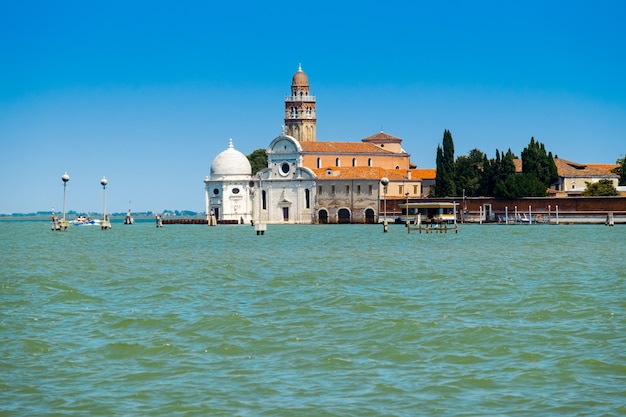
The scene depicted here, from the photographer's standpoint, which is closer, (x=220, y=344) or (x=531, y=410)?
(x=531, y=410)

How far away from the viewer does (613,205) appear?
213 ft

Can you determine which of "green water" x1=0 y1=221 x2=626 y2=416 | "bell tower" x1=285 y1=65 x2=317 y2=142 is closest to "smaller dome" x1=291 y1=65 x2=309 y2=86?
"bell tower" x1=285 y1=65 x2=317 y2=142

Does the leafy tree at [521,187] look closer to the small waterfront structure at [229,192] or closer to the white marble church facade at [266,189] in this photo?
the white marble church facade at [266,189]

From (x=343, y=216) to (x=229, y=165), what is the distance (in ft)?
35.1

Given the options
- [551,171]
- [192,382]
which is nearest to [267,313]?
[192,382]

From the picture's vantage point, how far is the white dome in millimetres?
77688

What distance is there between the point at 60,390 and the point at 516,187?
59.5m

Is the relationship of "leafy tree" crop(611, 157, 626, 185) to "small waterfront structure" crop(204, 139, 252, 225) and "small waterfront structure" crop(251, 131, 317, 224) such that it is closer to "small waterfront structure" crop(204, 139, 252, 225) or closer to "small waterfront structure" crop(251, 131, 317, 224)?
"small waterfront structure" crop(251, 131, 317, 224)

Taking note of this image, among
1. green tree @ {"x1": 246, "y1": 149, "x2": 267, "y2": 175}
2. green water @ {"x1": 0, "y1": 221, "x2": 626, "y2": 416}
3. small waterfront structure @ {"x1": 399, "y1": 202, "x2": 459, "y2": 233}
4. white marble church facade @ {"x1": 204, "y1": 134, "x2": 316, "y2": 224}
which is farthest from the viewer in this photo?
green tree @ {"x1": 246, "y1": 149, "x2": 267, "y2": 175}

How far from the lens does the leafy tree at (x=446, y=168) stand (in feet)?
227

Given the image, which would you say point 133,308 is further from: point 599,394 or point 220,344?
point 599,394

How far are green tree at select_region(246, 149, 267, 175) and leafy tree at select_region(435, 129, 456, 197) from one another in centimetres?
2507

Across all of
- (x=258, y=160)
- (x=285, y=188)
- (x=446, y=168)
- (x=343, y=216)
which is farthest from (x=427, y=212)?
(x=258, y=160)

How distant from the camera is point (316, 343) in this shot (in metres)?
12.7
